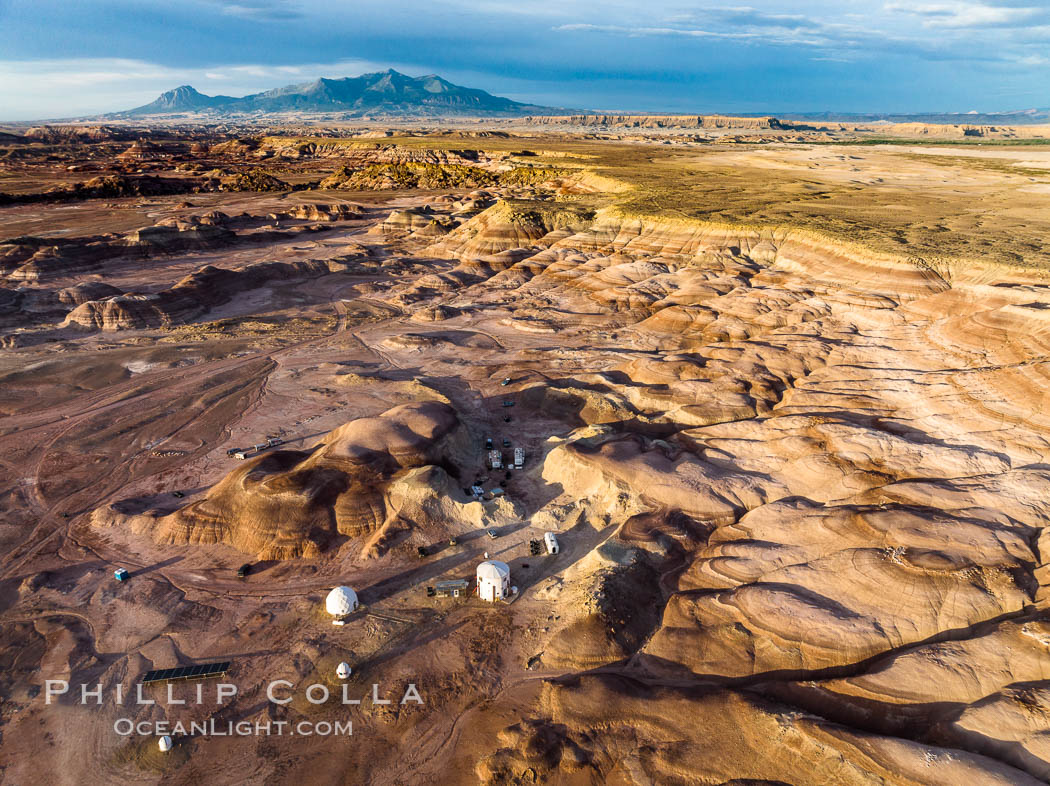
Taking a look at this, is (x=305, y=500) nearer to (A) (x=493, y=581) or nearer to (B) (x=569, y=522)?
(A) (x=493, y=581)

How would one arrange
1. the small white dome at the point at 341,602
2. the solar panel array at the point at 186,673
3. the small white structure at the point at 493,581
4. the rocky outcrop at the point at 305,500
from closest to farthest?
1. the solar panel array at the point at 186,673
2. the small white dome at the point at 341,602
3. the small white structure at the point at 493,581
4. the rocky outcrop at the point at 305,500

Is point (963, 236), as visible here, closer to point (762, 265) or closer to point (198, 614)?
point (762, 265)

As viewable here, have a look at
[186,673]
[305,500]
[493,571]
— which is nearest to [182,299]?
[305,500]

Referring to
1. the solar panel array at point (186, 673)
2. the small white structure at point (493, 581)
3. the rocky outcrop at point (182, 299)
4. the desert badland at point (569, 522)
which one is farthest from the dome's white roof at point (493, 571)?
the rocky outcrop at point (182, 299)

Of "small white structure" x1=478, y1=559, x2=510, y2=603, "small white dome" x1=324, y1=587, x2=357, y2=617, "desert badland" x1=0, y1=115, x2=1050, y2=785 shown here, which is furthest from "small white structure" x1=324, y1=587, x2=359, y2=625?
"small white structure" x1=478, y1=559, x2=510, y2=603

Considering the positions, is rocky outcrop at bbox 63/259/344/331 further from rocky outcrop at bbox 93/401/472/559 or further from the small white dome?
the small white dome

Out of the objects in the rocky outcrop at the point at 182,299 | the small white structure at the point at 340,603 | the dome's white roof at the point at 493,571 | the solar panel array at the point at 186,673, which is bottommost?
the solar panel array at the point at 186,673

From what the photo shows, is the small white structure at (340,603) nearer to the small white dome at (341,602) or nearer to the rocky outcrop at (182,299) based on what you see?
the small white dome at (341,602)

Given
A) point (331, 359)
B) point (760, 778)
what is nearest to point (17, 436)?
point (331, 359)
